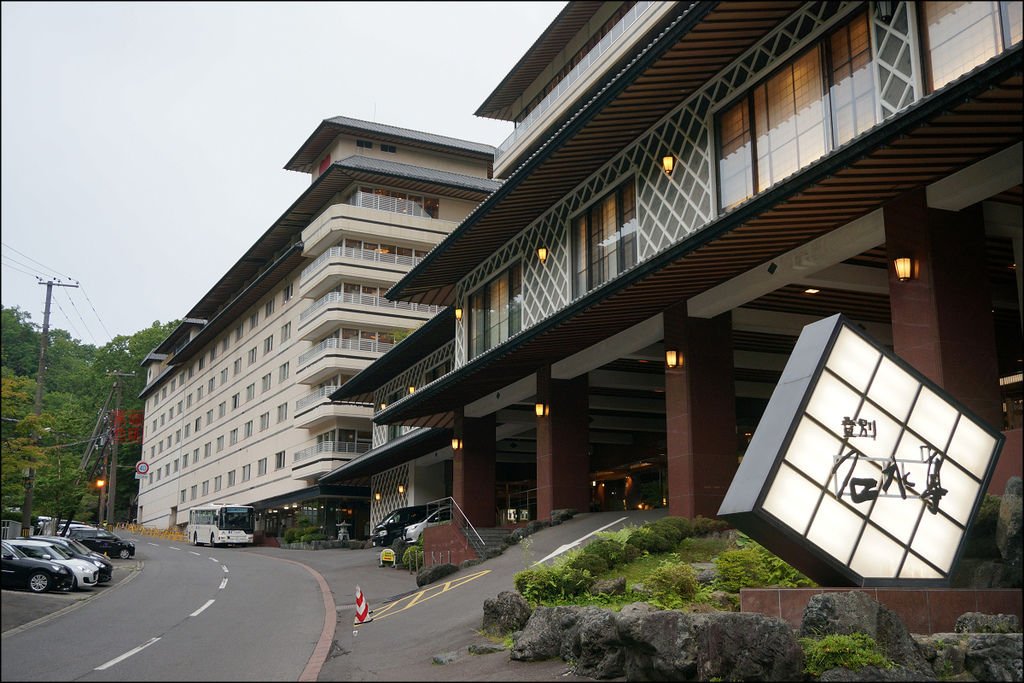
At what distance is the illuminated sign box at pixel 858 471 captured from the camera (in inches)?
431

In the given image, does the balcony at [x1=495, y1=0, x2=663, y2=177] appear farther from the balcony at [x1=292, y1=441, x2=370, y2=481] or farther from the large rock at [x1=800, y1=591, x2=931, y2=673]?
the balcony at [x1=292, y1=441, x2=370, y2=481]

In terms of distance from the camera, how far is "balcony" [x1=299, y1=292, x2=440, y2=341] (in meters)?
62.0

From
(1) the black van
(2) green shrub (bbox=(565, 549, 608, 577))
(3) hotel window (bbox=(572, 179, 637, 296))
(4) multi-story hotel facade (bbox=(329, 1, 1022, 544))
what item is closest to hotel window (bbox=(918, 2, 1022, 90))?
(4) multi-story hotel facade (bbox=(329, 1, 1022, 544))

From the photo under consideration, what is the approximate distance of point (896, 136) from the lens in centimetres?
1236

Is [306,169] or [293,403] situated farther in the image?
[306,169]

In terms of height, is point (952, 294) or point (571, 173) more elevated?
point (571, 173)

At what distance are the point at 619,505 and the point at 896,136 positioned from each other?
1421 inches

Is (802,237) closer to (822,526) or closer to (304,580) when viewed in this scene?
(822,526)

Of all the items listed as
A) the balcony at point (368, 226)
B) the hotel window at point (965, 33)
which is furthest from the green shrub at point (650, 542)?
the balcony at point (368, 226)

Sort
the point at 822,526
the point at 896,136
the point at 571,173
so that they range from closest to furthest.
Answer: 1. the point at 822,526
2. the point at 896,136
3. the point at 571,173

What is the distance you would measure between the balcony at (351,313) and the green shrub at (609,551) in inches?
1749

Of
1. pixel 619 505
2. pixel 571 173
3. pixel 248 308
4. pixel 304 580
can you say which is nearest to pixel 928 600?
pixel 571 173

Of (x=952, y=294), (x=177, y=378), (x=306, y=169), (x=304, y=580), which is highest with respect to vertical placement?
(x=306, y=169)

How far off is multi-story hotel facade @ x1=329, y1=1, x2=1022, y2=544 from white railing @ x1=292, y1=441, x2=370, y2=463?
2638cm
